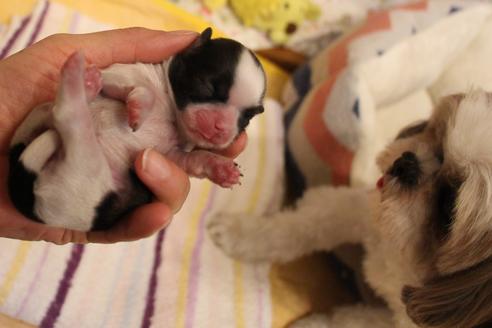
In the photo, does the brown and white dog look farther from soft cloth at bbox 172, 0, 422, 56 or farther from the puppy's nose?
soft cloth at bbox 172, 0, 422, 56

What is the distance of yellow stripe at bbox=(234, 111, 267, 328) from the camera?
1.16 metres

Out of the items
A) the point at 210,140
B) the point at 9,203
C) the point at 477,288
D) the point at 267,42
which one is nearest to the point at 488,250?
the point at 477,288

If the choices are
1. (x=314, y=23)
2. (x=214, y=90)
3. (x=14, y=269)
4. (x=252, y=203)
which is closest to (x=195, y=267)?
(x=252, y=203)

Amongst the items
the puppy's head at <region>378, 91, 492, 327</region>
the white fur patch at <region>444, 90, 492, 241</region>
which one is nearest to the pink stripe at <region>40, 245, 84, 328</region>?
the puppy's head at <region>378, 91, 492, 327</region>

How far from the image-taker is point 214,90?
0.69m

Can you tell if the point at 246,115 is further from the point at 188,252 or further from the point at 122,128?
the point at 188,252

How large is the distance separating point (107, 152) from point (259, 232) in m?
0.71

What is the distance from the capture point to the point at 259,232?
1311 millimetres

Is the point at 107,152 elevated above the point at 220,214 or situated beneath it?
elevated above

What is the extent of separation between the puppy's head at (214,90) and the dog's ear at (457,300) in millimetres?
492

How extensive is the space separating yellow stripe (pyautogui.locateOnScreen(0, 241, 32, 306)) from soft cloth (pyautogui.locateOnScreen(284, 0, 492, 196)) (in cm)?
81

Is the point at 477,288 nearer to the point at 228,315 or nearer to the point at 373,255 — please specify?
the point at 373,255

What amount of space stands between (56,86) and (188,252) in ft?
1.98

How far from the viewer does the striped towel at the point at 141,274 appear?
975 millimetres
